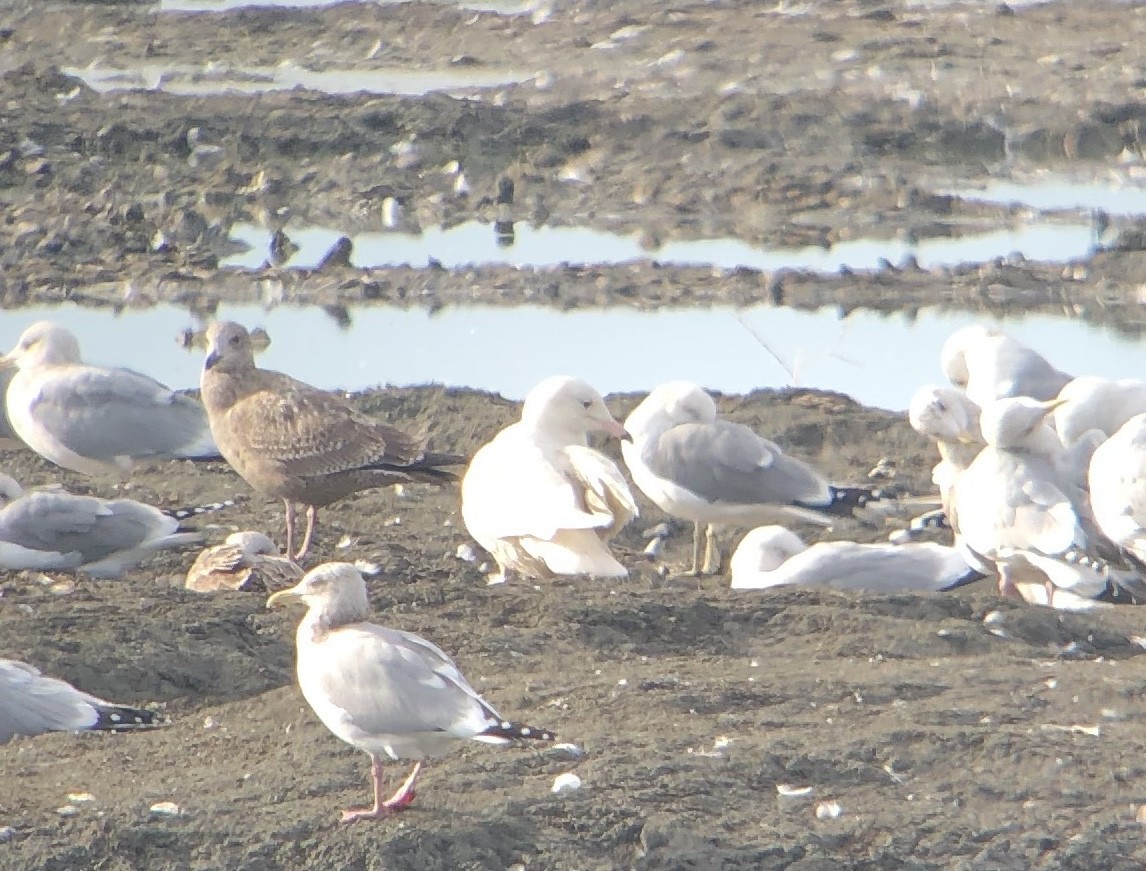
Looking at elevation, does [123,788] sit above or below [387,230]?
above

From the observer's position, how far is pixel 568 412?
8.98m

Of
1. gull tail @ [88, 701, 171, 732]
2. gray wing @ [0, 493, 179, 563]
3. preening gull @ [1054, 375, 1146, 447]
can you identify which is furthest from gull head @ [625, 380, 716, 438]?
gull tail @ [88, 701, 171, 732]

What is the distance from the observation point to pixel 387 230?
16.4 meters

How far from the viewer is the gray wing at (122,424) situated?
32.3 feet

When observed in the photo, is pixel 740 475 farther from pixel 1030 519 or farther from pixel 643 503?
pixel 1030 519

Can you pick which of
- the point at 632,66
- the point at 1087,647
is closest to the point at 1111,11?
the point at 632,66

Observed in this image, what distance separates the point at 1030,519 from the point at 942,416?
44.6 inches

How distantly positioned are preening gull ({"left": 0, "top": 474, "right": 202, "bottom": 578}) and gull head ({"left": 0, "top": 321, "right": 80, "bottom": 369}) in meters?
2.29

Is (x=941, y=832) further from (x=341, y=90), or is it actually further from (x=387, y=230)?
(x=341, y=90)

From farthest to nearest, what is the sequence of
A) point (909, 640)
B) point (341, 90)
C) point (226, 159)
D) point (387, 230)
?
point (341, 90)
point (226, 159)
point (387, 230)
point (909, 640)

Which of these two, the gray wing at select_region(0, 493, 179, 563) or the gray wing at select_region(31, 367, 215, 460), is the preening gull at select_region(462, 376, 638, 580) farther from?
the gray wing at select_region(31, 367, 215, 460)

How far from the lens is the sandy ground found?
5074 millimetres

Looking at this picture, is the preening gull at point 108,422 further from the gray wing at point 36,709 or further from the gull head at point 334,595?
the gull head at point 334,595

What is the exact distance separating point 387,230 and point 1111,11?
9316 millimetres
